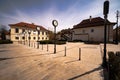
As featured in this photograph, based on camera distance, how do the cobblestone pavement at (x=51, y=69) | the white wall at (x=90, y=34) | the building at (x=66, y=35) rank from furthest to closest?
the building at (x=66, y=35), the white wall at (x=90, y=34), the cobblestone pavement at (x=51, y=69)

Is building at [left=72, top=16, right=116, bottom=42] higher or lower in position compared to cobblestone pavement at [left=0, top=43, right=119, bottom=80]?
higher

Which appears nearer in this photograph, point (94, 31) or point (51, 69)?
point (51, 69)

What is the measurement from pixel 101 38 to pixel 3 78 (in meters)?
33.8

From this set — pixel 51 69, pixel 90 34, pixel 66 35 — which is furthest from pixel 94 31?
pixel 51 69

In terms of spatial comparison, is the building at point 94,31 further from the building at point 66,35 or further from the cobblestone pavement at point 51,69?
the cobblestone pavement at point 51,69

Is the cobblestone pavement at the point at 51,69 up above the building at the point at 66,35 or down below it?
below

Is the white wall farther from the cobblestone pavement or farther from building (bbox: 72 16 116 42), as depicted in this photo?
the cobblestone pavement

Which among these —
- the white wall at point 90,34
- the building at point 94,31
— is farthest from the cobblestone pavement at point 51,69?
the white wall at point 90,34

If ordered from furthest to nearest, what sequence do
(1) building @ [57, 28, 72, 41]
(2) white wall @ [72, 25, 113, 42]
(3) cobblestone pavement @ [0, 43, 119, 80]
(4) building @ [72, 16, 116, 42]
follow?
(1) building @ [57, 28, 72, 41], (2) white wall @ [72, 25, 113, 42], (4) building @ [72, 16, 116, 42], (3) cobblestone pavement @ [0, 43, 119, 80]

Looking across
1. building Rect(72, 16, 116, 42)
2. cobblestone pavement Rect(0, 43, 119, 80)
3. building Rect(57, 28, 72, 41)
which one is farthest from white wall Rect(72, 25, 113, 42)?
cobblestone pavement Rect(0, 43, 119, 80)

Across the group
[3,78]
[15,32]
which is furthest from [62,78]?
[15,32]

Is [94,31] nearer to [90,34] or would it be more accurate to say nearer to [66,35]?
[90,34]

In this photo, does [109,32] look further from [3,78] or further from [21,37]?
[21,37]

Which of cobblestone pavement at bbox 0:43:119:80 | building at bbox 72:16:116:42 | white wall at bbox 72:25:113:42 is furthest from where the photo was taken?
white wall at bbox 72:25:113:42
